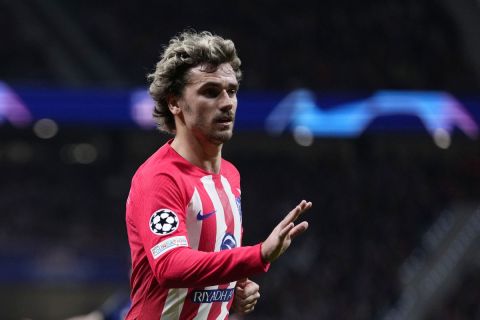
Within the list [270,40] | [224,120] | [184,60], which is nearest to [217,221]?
[224,120]

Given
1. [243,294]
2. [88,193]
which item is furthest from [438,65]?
[243,294]

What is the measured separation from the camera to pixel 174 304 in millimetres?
3379

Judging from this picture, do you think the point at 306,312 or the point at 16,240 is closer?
the point at 306,312

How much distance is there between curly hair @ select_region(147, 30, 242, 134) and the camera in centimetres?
349

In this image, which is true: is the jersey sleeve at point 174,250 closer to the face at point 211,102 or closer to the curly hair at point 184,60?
the face at point 211,102

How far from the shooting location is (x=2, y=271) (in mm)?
17500

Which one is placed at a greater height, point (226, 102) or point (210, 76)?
point (210, 76)

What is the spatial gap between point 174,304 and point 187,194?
42 cm

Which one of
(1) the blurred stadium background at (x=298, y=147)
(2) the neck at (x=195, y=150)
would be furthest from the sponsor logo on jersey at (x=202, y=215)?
(1) the blurred stadium background at (x=298, y=147)

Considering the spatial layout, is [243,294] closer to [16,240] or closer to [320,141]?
[16,240]

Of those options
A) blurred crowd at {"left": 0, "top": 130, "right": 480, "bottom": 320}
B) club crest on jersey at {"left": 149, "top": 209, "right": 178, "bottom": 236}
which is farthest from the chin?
blurred crowd at {"left": 0, "top": 130, "right": 480, "bottom": 320}

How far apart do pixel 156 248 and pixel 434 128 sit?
13.8 m

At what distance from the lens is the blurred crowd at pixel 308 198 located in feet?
55.6

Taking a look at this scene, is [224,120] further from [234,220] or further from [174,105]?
[234,220]
